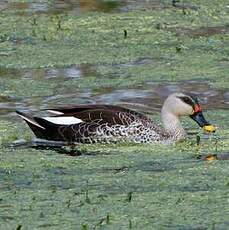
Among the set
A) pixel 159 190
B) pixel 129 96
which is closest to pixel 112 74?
pixel 129 96

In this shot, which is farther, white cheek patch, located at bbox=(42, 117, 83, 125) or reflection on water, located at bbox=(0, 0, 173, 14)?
reflection on water, located at bbox=(0, 0, 173, 14)

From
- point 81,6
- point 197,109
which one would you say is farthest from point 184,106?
point 81,6

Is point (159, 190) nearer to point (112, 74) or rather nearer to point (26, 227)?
point (26, 227)

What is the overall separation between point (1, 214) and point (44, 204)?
0.34 metres

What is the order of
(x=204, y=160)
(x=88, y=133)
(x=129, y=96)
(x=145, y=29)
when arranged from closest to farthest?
(x=204, y=160), (x=88, y=133), (x=129, y=96), (x=145, y=29)

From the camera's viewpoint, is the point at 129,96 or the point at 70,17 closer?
the point at 129,96

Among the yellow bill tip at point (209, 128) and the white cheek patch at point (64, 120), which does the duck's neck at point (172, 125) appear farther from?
the white cheek patch at point (64, 120)

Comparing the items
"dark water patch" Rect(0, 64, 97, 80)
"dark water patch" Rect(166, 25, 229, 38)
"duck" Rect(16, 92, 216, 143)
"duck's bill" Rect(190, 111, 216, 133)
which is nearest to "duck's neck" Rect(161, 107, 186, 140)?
"duck" Rect(16, 92, 216, 143)

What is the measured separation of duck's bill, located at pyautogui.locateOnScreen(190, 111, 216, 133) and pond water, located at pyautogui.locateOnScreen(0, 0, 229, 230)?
5 centimetres

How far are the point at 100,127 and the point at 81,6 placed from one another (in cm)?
573

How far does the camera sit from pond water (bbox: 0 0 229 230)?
24.3 feet

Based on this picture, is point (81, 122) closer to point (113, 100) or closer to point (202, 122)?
point (202, 122)

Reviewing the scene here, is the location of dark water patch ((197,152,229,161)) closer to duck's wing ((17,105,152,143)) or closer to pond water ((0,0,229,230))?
pond water ((0,0,229,230))

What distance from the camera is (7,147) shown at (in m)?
9.34
